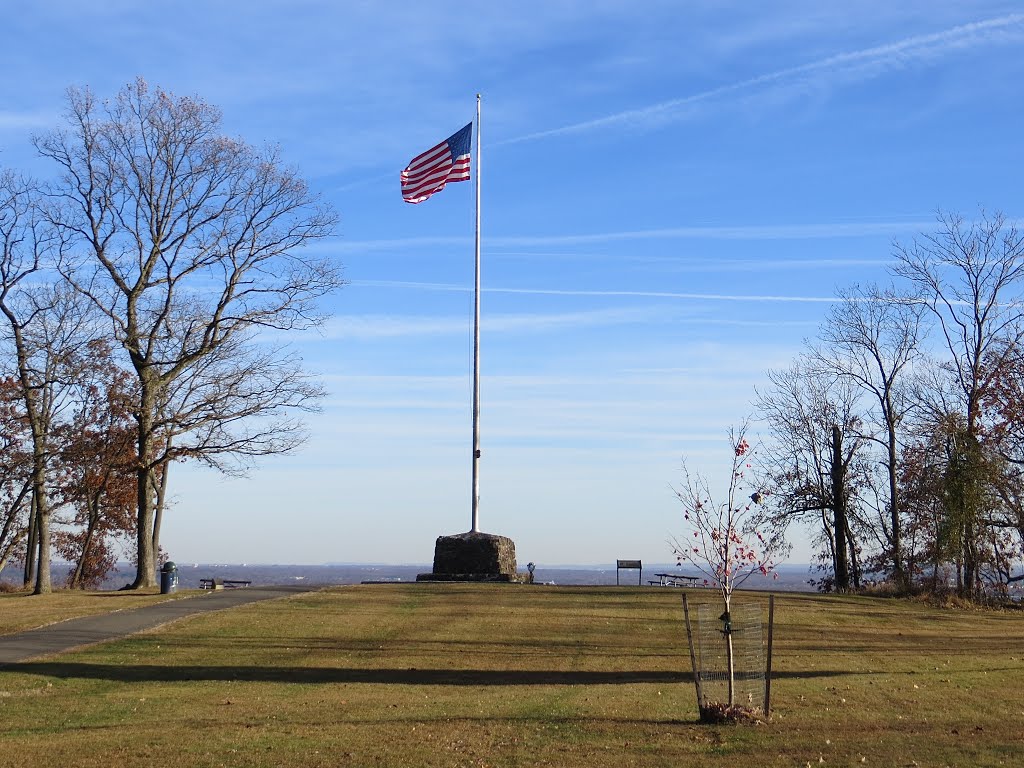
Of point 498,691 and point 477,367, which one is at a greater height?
point 477,367

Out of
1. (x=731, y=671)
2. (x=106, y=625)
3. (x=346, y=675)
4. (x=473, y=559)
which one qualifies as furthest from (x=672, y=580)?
(x=731, y=671)

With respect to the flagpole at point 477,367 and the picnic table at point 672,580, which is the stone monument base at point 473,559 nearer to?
the flagpole at point 477,367

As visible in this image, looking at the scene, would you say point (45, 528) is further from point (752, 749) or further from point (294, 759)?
point (752, 749)

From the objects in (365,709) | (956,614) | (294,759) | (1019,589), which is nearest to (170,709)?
(365,709)

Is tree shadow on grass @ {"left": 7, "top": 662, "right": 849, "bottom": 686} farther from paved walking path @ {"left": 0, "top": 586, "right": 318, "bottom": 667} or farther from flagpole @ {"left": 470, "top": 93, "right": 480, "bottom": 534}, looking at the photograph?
flagpole @ {"left": 470, "top": 93, "right": 480, "bottom": 534}

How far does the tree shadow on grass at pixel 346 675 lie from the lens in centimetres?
1545

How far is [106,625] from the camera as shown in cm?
2045

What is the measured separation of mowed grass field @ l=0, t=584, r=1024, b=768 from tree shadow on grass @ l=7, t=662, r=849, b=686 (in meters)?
0.07

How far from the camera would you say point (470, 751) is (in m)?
10.5

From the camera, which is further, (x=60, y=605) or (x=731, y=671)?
(x=60, y=605)

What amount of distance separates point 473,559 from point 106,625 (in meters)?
11.6

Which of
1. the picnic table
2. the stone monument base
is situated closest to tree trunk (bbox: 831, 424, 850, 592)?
the picnic table

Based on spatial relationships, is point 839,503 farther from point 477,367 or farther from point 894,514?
point 477,367

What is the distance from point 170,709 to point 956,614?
1944 cm
